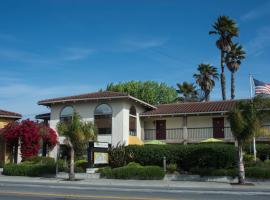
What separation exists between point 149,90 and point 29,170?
32.9 meters

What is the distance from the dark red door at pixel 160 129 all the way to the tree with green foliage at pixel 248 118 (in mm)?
14065

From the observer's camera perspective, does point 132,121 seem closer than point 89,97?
No

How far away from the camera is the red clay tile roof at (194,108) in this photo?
36750mm

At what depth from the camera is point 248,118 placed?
82.7 ft

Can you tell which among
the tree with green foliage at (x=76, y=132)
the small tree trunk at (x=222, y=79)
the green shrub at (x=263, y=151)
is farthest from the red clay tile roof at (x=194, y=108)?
the small tree trunk at (x=222, y=79)

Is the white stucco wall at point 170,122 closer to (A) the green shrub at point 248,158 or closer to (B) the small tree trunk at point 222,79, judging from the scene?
(A) the green shrub at point 248,158

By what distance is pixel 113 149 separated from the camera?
33.0 metres

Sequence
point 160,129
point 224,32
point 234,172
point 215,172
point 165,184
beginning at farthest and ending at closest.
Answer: point 224,32 → point 160,129 → point 215,172 → point 234,172 → point 165,184

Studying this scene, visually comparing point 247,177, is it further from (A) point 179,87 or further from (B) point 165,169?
(A) point 179,87

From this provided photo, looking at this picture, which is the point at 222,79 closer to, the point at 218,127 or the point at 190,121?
the point at 190,121

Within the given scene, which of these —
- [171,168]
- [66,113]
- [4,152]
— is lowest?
[171,168]

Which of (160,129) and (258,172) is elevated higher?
(160,129)

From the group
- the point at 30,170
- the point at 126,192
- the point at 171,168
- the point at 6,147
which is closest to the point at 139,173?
the point at 171,168

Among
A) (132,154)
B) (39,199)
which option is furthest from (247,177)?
(39,199)
